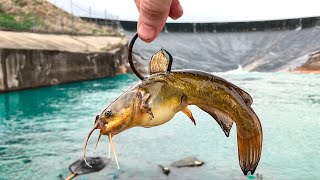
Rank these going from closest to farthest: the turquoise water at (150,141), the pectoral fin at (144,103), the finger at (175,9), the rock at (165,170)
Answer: the pectoral fin at (144,103) < the finger at (175,9) < the rock at (165,170) < the turquoise water at (150,141)

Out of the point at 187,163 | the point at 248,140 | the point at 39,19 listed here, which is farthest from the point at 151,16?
the point at 39,19

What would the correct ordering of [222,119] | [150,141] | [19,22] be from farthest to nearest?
[19,22]
[150,141]
[222,119]

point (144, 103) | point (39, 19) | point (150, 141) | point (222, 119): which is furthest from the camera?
point (39, 19)

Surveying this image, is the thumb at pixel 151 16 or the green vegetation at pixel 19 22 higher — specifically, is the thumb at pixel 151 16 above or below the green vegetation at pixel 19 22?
below

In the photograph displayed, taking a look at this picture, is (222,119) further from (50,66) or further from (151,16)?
(50,66)

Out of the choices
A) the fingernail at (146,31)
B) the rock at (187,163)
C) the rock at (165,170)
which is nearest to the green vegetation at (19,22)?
the rock at (187,163)

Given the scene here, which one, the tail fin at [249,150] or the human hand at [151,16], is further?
the tail fin at [249,150]

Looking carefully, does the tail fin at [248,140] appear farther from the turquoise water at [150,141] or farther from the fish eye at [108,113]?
the turquoise water at [150,141]
